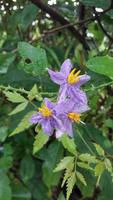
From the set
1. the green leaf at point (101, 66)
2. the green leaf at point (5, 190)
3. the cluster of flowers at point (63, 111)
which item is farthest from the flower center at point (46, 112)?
the green leaf at point (5, 190)

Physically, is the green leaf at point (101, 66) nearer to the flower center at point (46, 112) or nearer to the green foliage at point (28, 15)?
the flower center at point (46, 112)

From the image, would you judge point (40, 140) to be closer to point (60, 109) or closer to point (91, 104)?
point (60, 109)

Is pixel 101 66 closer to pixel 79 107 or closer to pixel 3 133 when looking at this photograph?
pixel 79 107

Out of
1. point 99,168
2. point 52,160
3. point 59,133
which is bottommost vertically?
point 52,160

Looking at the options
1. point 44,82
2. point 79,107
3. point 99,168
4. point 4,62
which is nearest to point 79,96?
point 79,107

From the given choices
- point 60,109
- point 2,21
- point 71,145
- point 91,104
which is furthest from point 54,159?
point 2,21

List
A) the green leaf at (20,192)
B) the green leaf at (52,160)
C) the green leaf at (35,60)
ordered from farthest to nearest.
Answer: the green leaf at (20,192) < the green leaf at (52,160) < the green leaf at (35,60)

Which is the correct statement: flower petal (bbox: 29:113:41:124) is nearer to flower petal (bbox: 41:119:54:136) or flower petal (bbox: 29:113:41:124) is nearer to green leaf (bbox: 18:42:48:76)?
flower petal (bbox: 41:119:54:136)
